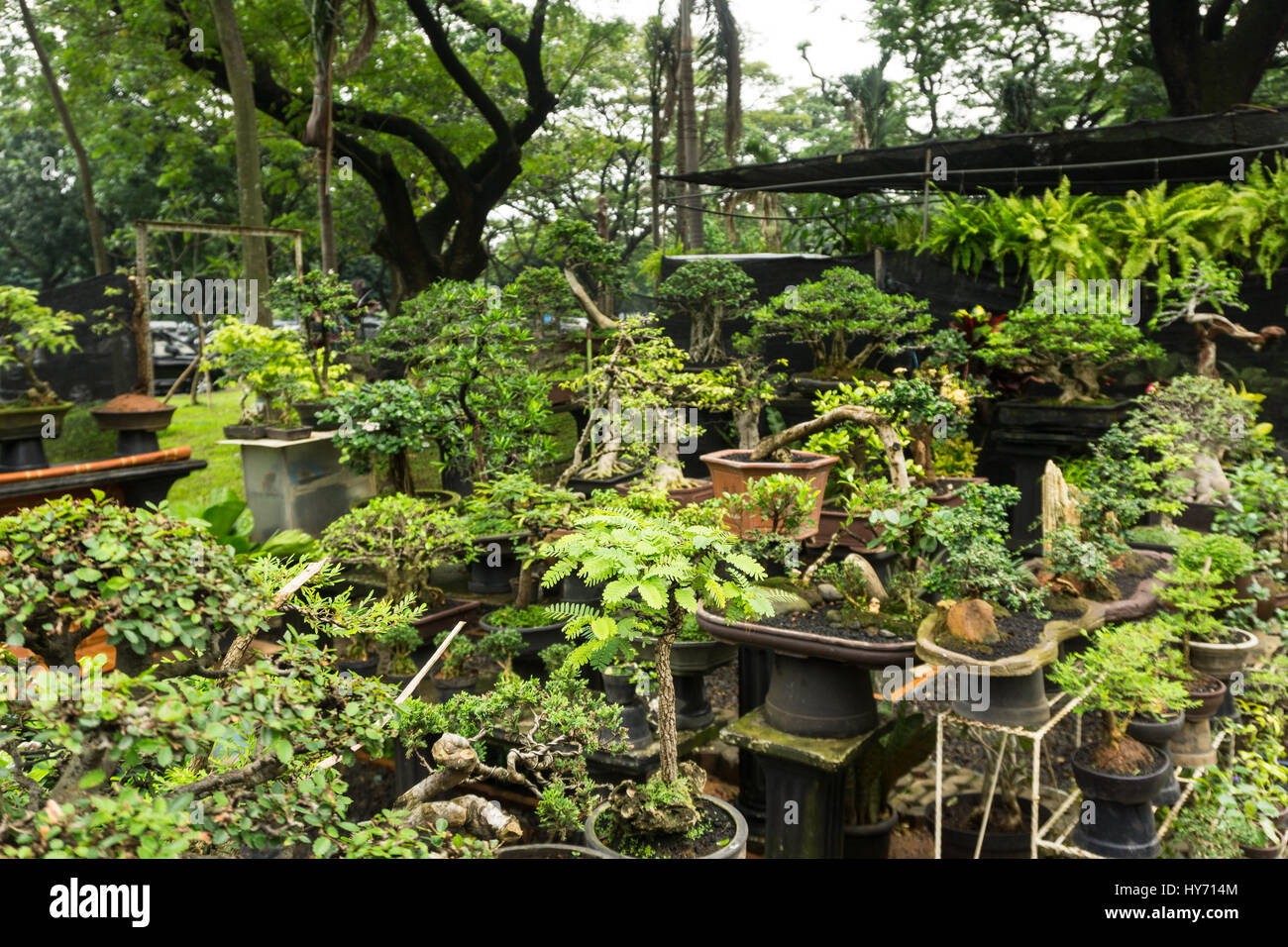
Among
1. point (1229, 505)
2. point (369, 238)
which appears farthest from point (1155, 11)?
point (369, 238)

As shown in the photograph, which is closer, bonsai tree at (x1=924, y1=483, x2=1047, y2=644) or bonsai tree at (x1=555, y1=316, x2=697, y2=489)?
Result: bonsai tree at (x1=924, y1=483, x2=1047, y2=644)

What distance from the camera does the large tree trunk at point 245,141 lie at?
9.36 m

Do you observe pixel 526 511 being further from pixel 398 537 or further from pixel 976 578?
pixel 976 578

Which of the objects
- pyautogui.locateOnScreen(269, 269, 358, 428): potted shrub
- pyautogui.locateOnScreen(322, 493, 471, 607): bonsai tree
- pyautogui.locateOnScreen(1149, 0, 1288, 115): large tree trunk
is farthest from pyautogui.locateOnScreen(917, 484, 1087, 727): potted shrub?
pyautogui.locateOnScreen(1149, 0, 1288, 115): large tree trunk

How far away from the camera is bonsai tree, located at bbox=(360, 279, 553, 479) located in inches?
235

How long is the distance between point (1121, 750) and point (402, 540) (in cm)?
350

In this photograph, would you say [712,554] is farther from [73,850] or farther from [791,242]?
[791,242]

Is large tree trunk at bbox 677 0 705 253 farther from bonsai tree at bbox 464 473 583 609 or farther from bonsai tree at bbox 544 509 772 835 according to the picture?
bonsai tree at bbox 544 509 772 835

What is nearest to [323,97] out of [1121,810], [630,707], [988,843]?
[630,707]

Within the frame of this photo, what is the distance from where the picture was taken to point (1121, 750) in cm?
346

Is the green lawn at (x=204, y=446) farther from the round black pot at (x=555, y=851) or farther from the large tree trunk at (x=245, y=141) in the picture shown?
the round black pot at (x=555, y=851)

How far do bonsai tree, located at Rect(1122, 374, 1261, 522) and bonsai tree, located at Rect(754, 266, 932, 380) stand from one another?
2.12 m

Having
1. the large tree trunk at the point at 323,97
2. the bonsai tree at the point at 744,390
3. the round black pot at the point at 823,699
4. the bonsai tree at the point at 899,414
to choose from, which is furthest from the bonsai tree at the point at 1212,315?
the large tree trunk at the point at 323,97

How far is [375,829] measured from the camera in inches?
72.3
